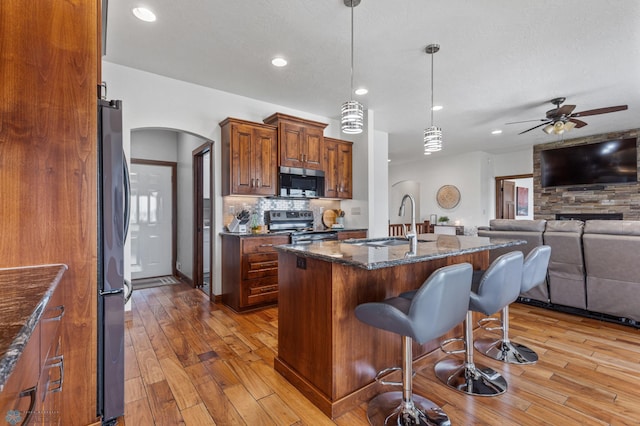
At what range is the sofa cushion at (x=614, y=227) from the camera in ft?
9.76

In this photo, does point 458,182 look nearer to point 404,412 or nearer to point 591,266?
point 591,266

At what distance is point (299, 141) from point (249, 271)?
6.41ft

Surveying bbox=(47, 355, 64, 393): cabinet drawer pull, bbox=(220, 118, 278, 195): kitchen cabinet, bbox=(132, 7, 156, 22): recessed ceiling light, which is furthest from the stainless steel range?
bbox=(47, 355, 64, 393): cabinet drawer pull

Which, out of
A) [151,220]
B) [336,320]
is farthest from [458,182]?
[336,320]

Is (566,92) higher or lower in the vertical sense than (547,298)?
higher

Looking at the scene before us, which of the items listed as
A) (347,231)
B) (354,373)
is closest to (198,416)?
(354,373)

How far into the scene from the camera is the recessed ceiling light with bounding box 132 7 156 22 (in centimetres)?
246

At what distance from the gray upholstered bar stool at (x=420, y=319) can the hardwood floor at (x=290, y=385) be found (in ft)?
0.43

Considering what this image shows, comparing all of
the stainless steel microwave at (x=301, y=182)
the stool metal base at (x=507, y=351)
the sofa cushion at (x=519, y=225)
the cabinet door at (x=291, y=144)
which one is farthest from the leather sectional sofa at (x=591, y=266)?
the cabinet door at (x=291, y=144)

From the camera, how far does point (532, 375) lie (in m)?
2.19

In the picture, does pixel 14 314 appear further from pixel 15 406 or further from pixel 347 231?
pixel 347 231

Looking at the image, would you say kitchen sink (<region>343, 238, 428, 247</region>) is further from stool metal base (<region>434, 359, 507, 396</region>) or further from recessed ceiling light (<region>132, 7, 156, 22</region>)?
recessed ceiling light (<region>132, 7, 156, 22</region>)

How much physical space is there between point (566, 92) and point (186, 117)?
5.06 m

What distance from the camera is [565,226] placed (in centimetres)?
341
